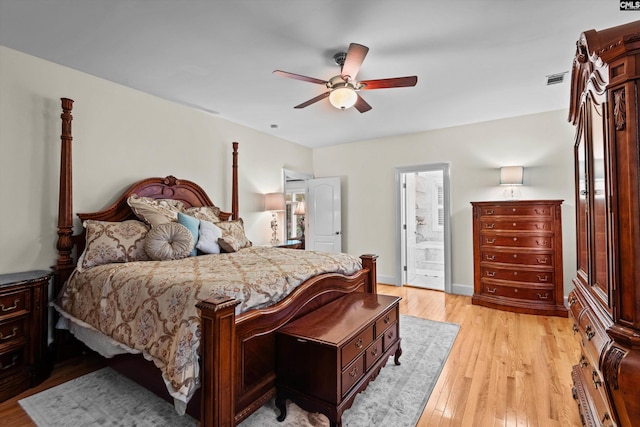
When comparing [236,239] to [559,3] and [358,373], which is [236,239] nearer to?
[358,373]

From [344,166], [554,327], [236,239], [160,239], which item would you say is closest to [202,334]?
[160,239]

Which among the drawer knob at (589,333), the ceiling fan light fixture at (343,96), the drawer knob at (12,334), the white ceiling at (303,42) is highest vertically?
the white ceiling at (303,42)

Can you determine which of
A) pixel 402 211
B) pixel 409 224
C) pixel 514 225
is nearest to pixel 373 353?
pixel 514 225

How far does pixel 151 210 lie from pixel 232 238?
2.80 ft

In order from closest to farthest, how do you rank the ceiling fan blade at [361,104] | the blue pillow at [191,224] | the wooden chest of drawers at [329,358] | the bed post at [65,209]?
the wooden chest of drawers at [329,358], the bed post at [65,209], the ceiling fan blade at [361,104], the blue pillow at [191,224]

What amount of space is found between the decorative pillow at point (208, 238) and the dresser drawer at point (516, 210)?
11.2ft

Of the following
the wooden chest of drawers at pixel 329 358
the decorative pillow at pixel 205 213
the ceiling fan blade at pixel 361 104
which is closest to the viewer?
the wooden chest of drawers at pixel 329 358

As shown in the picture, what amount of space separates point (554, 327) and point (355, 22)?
364 centimetres

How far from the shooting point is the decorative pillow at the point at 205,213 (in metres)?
3.48

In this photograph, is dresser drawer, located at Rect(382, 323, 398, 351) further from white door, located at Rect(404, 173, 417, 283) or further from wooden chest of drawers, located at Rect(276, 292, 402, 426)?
white door, located at Rect(404, 173, 417, 283)

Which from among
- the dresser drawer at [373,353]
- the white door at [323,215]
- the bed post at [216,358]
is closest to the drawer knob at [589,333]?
the dresser drawer at [373,353]

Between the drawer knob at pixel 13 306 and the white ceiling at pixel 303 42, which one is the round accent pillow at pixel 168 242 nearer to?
the drawer knob at pixel 13 306

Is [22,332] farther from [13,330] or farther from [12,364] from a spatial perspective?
[12,364]

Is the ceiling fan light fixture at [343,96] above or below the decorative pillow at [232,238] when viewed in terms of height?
above
